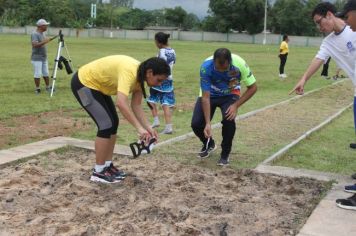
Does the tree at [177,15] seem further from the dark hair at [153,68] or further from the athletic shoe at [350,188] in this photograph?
the dark hair at [153,68]

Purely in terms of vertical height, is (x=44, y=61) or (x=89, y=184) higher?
(x=44, y=61)

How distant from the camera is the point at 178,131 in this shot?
8523 millimetres

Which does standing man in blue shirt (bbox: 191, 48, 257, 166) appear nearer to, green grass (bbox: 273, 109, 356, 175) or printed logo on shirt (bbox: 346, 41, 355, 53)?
green grass (bbox: 273, 109, 356, 175)

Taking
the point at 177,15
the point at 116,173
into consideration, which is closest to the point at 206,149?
the point at 116,173

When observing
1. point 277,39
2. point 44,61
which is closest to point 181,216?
point 44,61

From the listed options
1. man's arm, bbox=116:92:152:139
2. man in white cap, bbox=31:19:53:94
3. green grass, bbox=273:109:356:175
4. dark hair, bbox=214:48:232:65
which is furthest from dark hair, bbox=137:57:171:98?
man in white cap, bbox=31:19:53:94

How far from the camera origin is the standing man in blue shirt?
6012mm

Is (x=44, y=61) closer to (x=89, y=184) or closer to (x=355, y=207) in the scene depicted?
(x=89, y=184)

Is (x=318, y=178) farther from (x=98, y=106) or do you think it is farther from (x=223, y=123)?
(x=98, y=106)

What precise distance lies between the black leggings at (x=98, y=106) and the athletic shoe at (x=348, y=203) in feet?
7.72

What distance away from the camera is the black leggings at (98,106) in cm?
515

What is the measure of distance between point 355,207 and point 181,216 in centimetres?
164

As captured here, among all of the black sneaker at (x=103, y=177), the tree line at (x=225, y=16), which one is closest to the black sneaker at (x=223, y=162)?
the black sneaker at (x=103, y=177)

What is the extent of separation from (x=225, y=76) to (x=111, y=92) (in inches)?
61.3
